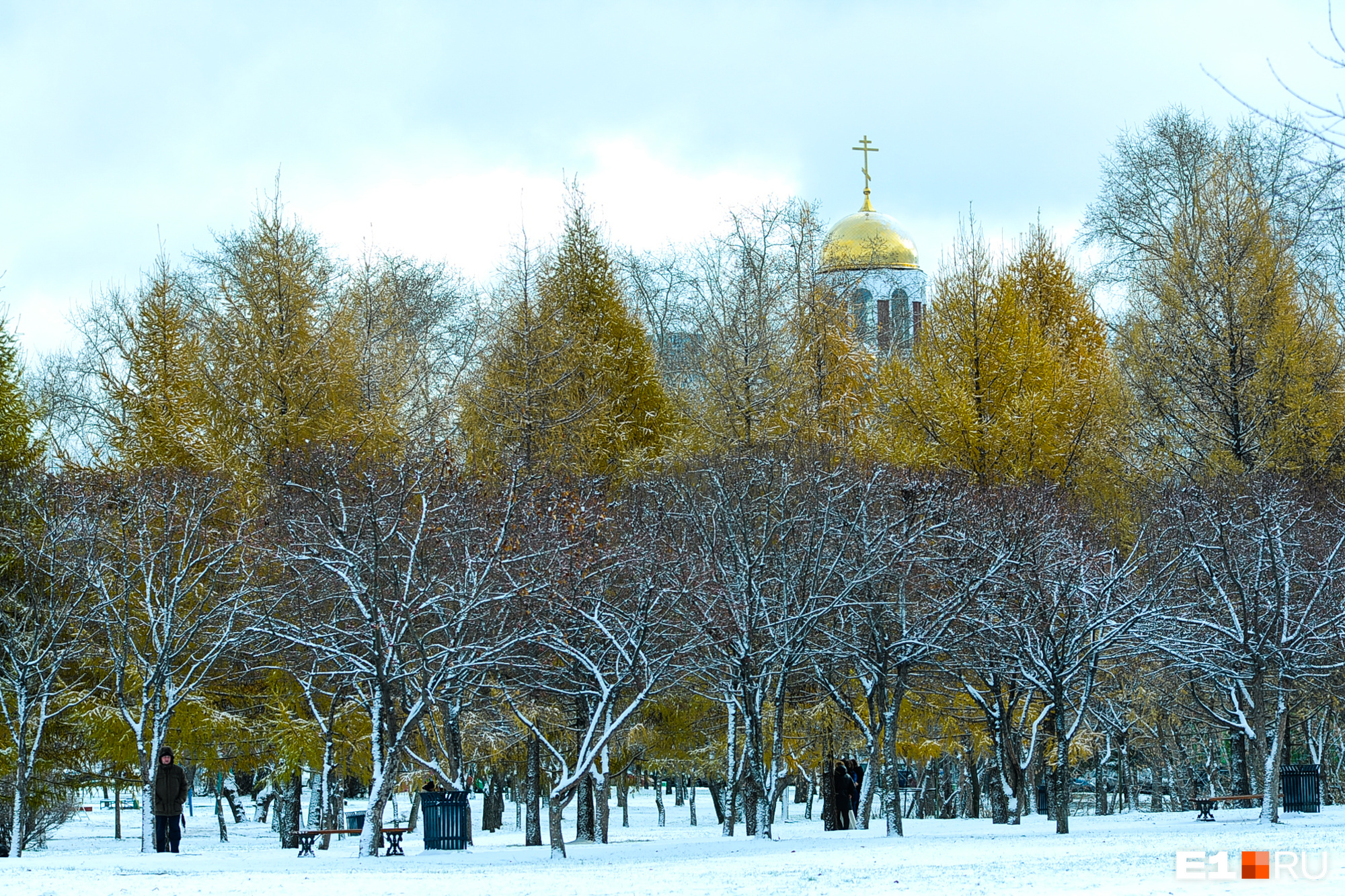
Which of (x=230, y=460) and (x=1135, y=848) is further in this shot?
(x=230, y=460)

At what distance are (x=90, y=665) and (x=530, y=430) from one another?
8363mm

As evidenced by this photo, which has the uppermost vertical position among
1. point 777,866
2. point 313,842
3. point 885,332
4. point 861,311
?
point 861,311

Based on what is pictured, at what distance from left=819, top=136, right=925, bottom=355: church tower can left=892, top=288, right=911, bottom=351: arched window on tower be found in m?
0.02

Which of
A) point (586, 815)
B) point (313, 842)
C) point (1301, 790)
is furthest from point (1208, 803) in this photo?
point (313, 842)

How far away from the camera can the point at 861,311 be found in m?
42.5

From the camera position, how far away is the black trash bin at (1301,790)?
884 inches

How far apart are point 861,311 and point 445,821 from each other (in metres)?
26.1

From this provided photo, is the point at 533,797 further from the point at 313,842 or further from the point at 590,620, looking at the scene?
the point at 590,620

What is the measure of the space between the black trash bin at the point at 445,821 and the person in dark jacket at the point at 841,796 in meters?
7.50

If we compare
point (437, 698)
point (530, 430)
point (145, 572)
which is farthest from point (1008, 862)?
point (530, 430)

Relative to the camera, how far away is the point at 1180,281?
28359 millimetres

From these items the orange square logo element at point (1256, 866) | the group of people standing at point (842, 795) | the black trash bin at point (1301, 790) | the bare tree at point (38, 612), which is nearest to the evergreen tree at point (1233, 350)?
the black trash bin at point (1301, 790)

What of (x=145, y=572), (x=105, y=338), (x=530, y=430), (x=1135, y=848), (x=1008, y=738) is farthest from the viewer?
(x=105, y=338)

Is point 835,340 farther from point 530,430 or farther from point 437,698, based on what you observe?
point 437,698
